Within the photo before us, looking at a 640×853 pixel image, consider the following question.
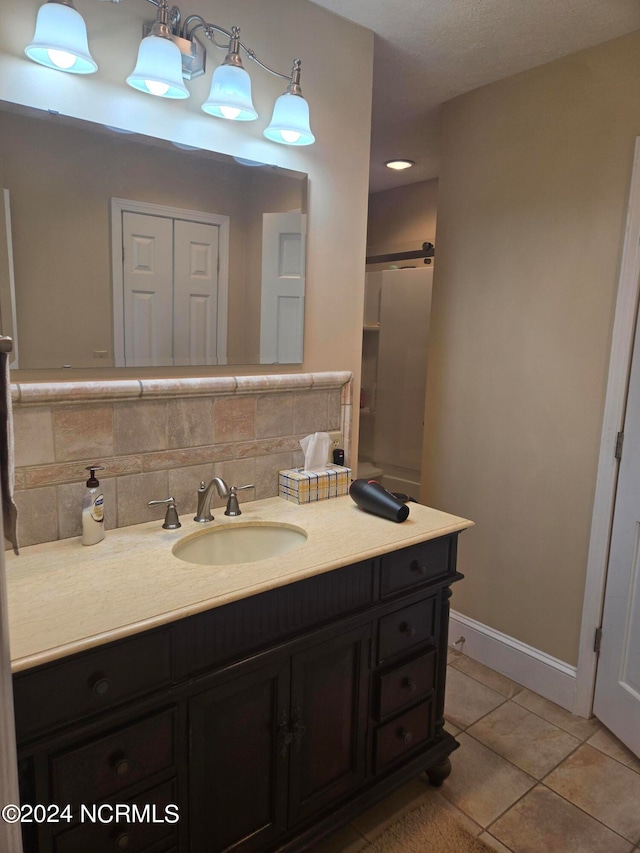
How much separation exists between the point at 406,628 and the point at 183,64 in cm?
178

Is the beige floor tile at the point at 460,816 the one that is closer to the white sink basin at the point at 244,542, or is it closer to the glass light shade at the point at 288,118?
the white sink basin at the point at 244,542

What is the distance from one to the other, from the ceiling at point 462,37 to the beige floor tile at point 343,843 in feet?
8.56

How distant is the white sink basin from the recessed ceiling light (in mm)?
2670

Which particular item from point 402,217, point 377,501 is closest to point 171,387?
point 377,501

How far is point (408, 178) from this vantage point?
3887 mm

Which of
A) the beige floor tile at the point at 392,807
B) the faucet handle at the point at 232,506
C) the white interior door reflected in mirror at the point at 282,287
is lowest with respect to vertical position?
the beige floor tile at the point at 392,807

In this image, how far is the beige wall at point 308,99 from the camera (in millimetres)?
1451

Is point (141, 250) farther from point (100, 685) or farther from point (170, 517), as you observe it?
point (100, 685)

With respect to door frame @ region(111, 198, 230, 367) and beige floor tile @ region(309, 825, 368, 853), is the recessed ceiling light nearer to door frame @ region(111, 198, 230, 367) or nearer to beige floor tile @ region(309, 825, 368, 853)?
door frame @ region(111, 198, 230, 367)

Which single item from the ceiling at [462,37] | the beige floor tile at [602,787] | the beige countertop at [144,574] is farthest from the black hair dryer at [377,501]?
the ceiling at [462,37]

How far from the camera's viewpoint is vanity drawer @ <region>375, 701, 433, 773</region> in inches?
66.8

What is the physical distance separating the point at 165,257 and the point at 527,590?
2.01m

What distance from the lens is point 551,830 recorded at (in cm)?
177

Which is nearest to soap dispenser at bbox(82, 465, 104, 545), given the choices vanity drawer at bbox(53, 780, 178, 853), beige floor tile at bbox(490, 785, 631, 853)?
vanity drawer at bbox(53, 780, 178, 853)
